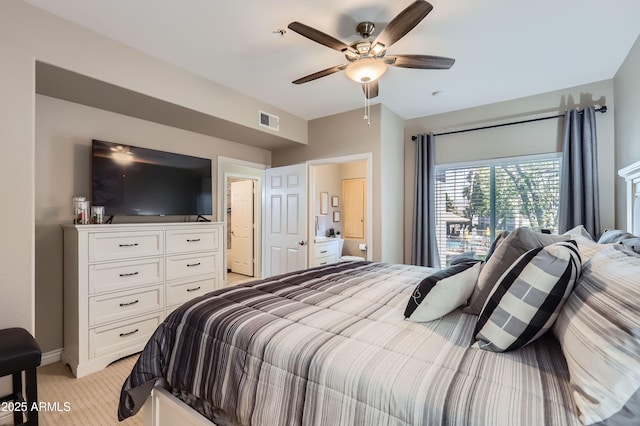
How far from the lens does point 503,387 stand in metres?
0.79

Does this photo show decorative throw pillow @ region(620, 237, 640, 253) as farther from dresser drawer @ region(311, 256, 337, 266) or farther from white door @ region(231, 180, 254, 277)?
white door @ region(231, 180, 254, 277)

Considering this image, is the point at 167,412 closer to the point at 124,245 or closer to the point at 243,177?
the point at 124,245

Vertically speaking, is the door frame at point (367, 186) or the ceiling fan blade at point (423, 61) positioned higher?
the ceiling fan blade at point (423, 61)

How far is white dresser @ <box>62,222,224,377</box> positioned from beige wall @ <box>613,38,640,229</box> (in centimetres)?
407

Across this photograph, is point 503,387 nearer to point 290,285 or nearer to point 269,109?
point 290,285

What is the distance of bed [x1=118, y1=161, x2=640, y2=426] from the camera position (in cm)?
70

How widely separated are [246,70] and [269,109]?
2.76 feet

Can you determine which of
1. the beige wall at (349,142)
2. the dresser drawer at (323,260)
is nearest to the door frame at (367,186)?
the beige wall at (349,142)

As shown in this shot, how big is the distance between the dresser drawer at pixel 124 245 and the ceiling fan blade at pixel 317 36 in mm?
2220

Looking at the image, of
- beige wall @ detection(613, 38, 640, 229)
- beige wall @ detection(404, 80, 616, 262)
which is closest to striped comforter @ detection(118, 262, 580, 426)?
beige wall @ detection(613, 38, 640, 229)

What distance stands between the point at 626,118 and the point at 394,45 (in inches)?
85.9

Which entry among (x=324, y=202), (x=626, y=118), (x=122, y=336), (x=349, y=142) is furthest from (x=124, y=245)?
(x=626, y=118)

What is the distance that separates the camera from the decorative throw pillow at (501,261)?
130 cm

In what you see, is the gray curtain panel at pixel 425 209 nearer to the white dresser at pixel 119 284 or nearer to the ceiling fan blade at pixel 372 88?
the ceiling fan blade at pixel 372 88
